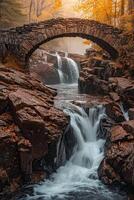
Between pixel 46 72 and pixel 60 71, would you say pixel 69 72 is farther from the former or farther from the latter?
pixel 46 72

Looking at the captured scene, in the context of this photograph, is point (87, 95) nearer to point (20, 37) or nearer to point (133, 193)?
point (20, 37)

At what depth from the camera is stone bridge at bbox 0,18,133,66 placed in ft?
72.4

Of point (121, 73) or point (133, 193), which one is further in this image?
point (121, 73)

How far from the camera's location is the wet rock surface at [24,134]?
12164mm

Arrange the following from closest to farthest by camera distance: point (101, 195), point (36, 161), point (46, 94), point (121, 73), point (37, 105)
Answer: point (101, 195)
point (36, 161)
point (37, 105)
point (46, 94)
point (121, 73)

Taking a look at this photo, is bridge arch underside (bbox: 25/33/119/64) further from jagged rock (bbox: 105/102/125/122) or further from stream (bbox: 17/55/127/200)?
jagged rock (bbox: 105/102/125/122)

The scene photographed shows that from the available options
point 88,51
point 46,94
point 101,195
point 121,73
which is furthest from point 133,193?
point 88,51

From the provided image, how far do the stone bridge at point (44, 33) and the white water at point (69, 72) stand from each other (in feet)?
29.5

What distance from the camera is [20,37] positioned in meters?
22.2

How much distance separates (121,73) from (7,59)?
725cm

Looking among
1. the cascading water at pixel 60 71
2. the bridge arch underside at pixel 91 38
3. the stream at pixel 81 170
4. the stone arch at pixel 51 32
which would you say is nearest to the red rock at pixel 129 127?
the stream at pixel 81 170

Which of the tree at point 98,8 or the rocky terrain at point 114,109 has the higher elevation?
the tree at point 98,8

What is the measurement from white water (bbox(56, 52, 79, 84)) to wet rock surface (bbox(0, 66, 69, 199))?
17.0m

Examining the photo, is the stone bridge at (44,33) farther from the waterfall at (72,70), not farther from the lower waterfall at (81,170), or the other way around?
the waterfall at (72,70)
